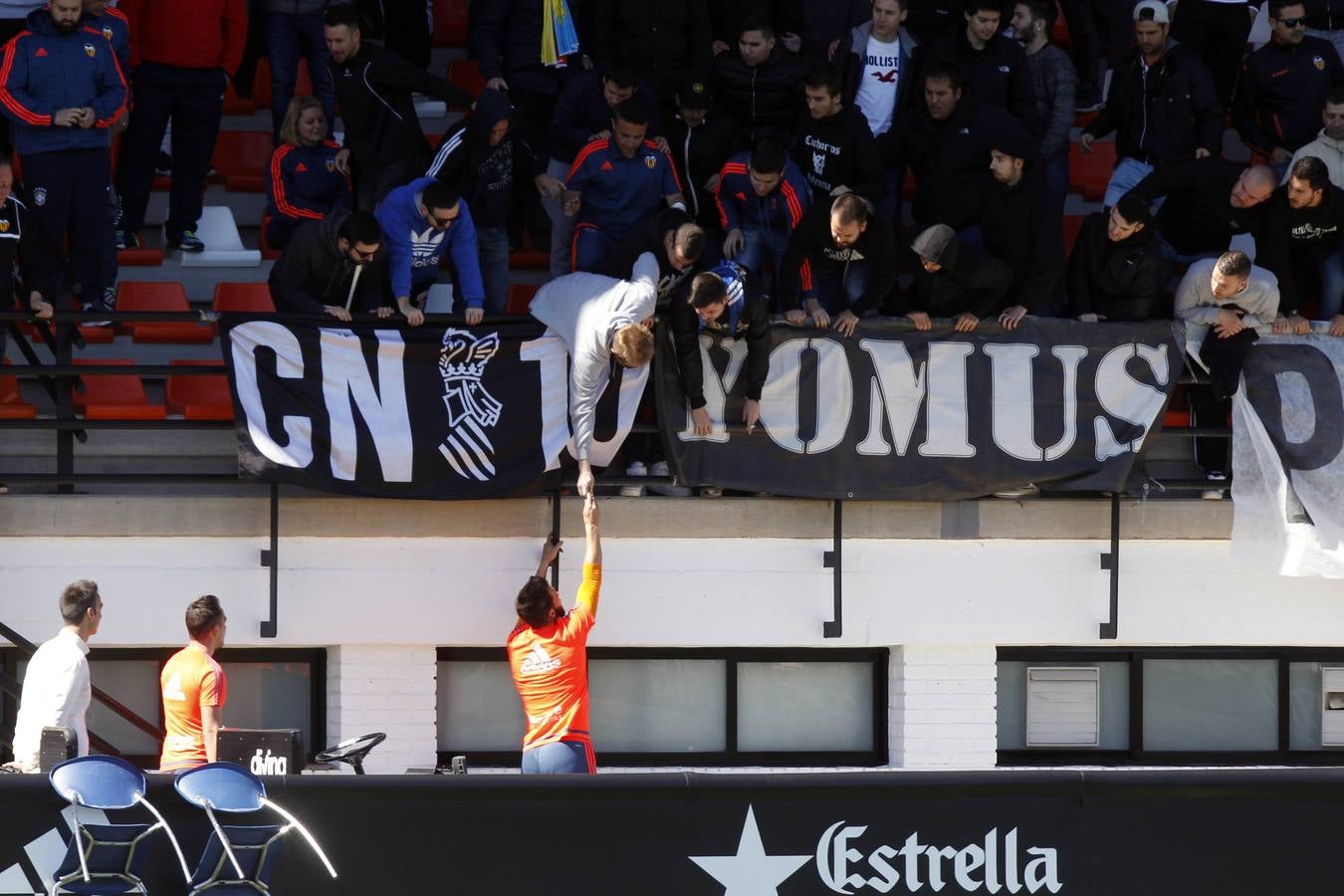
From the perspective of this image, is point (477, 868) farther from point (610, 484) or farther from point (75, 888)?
point (610, 484)

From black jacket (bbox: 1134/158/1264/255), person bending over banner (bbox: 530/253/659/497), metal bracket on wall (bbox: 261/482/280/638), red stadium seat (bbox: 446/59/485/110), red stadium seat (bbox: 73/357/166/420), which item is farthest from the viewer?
red stadium seat (bbox: 446/59/485/110)

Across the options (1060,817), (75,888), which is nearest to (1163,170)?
(1060,817)

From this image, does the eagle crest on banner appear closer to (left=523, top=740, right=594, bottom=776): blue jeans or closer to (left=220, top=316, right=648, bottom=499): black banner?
(left=220, top=316, right=648, bottom=499): black banner

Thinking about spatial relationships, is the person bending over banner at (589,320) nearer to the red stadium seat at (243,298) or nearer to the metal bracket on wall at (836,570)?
the metal bracket on wall at (836,570)

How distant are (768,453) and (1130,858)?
326cm

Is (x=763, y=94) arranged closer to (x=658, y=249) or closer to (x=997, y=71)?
(x=997, y=71)

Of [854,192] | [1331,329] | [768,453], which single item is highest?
[854,192]

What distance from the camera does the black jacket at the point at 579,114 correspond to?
11.0 meters

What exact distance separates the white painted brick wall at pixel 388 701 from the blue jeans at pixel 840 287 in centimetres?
280

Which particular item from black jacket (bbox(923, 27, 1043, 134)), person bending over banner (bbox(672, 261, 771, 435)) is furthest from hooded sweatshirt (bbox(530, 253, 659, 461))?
black jacket (bbox(923, 27, 1043, 134))

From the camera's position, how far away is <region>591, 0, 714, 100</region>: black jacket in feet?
37.8

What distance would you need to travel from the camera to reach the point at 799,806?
7.14 metres

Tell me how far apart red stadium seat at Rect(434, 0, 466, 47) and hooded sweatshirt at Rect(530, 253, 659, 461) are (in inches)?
202

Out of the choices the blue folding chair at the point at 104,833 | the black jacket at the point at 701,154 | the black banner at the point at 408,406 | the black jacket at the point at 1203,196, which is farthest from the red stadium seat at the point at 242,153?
the blue folding chair at the point at 104,833
